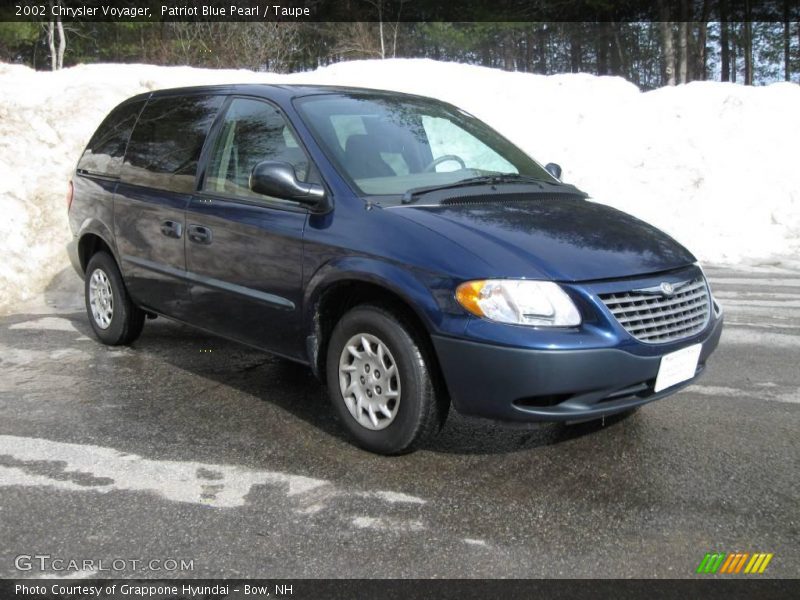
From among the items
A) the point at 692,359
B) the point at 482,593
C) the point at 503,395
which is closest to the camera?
the point at 482,593

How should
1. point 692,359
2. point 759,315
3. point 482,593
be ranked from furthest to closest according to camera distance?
point 759,315
point 692,359
point 482,593

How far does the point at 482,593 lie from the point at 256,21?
26.6 meters

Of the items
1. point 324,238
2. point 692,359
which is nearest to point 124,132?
point 324,238

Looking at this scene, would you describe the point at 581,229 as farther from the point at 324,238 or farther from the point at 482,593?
the point at 482,593

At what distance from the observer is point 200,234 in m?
4.91

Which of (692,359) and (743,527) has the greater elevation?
(692,359)

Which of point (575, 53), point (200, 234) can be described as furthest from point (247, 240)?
point (575, 53)

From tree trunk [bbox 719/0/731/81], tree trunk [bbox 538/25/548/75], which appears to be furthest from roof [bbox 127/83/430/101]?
tree trunk [bbox 719/0/731/81]

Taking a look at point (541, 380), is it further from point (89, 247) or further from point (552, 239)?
point (89, 247)

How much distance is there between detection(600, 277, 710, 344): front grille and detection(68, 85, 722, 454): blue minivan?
0.01m

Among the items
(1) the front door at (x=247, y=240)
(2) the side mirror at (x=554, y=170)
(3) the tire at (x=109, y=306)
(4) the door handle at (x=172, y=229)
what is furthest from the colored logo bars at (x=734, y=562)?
(3) the tire at (x=109, y=306)

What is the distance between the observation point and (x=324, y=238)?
415 cm

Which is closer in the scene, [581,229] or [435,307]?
[435,307]

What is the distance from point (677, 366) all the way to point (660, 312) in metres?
0.28
